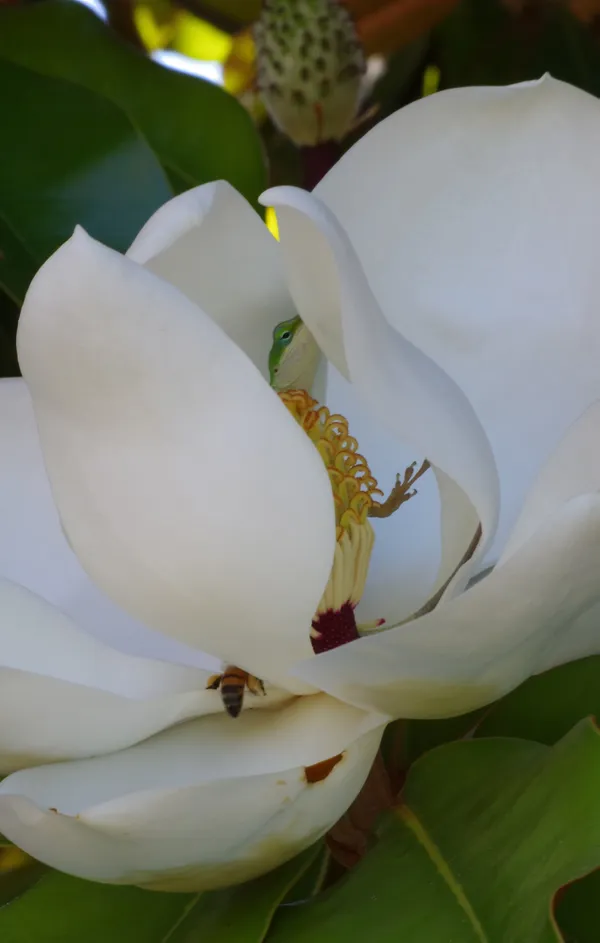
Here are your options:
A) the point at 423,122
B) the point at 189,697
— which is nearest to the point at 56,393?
the point at 189,697

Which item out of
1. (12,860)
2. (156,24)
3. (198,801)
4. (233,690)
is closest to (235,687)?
(233,690)

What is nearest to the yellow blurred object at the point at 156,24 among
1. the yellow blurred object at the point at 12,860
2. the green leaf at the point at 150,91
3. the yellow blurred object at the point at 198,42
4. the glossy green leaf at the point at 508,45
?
the yellow blurred object at the point at 198,42

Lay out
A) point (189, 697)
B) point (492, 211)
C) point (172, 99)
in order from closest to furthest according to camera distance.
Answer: point (189, 697)
point (492, 211)
point (172, 99)

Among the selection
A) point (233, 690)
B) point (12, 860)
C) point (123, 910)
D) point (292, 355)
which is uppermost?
point (292, 355)

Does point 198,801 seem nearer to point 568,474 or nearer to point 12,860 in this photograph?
point 568,474

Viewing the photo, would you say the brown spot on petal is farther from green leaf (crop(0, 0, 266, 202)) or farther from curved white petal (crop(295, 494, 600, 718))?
green leaf (crop(0, 0, 266, 202))

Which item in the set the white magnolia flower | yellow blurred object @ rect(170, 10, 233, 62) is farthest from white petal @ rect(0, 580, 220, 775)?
yellow blurred object @ rect(170, 10, 233, 62)

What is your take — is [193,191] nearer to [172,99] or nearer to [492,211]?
[492,211]
